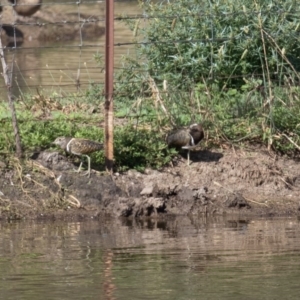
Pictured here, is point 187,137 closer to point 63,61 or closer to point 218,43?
point 218,43

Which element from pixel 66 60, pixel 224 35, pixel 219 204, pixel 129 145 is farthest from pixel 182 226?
pixel 66 60

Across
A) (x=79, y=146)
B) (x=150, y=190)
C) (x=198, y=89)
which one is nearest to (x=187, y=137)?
(x=150, y=190)

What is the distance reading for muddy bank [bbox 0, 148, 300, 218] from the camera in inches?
390

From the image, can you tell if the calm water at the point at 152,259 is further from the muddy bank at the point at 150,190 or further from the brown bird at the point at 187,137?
the brown bird at the point at 187,137

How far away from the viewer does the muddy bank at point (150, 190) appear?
9.91 m

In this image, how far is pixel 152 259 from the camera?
791 cm

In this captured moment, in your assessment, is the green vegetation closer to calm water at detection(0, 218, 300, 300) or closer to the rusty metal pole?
the rusty metal pole

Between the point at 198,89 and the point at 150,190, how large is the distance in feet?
6.62

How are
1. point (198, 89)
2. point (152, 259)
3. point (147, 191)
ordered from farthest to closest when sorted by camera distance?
point (198, 89) < point (147, 191) < point (152, 259)

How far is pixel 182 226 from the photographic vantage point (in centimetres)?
954

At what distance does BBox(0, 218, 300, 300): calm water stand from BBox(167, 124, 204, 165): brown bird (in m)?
1.03

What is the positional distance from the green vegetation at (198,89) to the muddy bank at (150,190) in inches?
12.2

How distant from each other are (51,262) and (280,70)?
15.6ft

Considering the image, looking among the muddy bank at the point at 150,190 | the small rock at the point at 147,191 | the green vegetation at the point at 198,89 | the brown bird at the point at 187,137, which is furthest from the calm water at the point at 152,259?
the green vegetation at the point at 198,89
